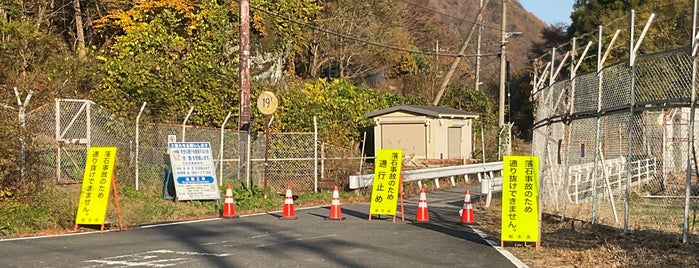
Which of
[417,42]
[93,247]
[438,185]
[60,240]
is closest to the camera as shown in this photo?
[93,247]

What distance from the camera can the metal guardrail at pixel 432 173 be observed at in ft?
77.5

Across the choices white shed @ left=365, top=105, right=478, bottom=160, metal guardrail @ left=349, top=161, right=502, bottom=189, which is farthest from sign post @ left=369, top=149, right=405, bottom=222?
white shed @ left=365, top=105, right=478, bottom=160

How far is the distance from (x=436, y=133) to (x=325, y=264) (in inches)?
924

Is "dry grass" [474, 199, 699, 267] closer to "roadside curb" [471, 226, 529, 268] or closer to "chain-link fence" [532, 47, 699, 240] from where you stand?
"roadside curb" [471, 226, 529, 268]

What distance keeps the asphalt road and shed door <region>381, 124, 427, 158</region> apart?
16784 mm

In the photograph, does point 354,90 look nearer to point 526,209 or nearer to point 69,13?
point 69,13

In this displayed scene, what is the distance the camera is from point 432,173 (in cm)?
2764

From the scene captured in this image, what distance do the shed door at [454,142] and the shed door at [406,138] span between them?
2.23m

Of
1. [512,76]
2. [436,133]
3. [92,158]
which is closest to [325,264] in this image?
[92,158]

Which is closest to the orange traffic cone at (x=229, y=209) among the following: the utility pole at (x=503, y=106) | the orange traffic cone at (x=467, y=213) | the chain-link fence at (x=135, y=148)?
the chain-link fence at (x=135, y=148)

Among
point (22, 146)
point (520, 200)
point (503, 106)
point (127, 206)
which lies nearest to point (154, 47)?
point (127, 206)

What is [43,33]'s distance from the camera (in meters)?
26.2

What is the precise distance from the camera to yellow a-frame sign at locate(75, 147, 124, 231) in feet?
44.2

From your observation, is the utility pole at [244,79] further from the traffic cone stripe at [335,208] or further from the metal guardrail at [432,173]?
the traffic cone stripe at [335,208]
